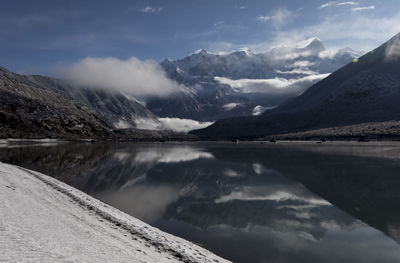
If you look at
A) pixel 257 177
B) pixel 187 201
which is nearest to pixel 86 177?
pixel 187 201

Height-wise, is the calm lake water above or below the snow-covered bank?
below

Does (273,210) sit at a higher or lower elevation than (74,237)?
lower

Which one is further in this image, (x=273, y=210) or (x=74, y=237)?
(x=273, y=210)

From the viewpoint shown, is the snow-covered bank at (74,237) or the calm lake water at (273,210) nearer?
the snow-covered bank at (74,237)

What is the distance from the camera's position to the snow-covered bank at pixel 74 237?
16359mm

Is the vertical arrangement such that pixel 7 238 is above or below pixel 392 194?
above

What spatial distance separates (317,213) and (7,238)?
32.3m

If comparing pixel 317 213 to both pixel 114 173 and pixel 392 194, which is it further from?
pixel 114 173

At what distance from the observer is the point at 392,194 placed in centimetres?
4681

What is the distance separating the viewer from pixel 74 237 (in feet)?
66.0

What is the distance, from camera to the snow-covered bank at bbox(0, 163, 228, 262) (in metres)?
16.4

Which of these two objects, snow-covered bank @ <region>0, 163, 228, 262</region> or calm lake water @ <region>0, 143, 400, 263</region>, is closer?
snow-covered bank @ <region>0, 163, 228, 262</region>

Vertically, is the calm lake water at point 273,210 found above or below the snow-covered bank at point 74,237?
below

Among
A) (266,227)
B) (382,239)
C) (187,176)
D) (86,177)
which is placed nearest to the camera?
(382,239)
